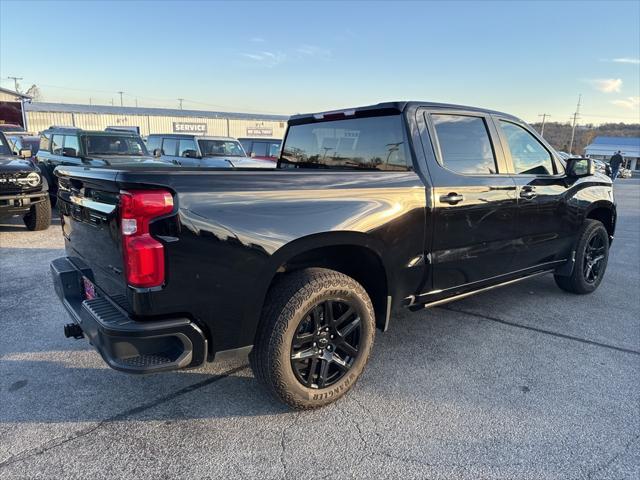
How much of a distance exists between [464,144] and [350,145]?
0.91 meters

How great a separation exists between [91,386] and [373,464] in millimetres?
1949

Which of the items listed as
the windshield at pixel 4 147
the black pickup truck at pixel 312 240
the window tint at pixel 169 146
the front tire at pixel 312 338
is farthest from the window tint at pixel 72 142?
the front tire at pixel 312 338

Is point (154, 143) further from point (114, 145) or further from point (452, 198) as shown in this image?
point (452, 198)

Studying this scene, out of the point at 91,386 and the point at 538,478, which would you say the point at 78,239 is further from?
the point at 538,478

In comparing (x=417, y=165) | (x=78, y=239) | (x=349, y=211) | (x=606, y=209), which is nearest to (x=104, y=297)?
(x=78, y=239)

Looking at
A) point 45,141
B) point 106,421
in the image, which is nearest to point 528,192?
point 106,421

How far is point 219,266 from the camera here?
231cm

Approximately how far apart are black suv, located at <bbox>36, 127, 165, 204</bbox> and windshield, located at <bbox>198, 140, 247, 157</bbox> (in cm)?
208

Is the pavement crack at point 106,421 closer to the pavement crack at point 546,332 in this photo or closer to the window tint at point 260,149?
the pavement crack at point 546,332

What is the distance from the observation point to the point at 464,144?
141 inches

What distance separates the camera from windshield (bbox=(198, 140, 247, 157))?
499 inches

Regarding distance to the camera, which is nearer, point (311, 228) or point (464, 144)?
point (311, 228)

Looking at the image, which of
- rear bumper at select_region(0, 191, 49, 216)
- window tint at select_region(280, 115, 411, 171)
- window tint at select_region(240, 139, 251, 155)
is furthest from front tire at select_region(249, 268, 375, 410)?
window tint at select_region(240, 139, 251, 155)

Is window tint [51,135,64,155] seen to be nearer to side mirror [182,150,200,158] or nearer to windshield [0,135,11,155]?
windshield [0,135,11,155]
